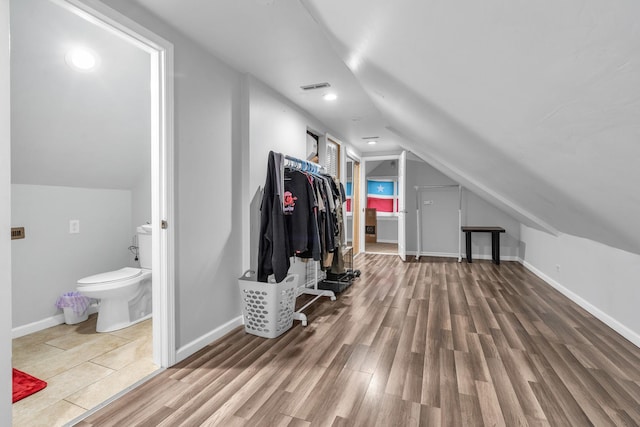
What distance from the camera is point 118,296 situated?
2.51 m

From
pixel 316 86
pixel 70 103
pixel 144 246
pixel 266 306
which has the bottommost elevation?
pixel 266 306

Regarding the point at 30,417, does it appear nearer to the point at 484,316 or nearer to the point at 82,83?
the point at 82,83

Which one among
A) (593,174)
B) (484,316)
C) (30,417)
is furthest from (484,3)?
(484,316)

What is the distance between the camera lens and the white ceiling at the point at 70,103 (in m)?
1.94

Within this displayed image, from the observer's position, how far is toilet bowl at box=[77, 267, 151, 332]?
7.91ft

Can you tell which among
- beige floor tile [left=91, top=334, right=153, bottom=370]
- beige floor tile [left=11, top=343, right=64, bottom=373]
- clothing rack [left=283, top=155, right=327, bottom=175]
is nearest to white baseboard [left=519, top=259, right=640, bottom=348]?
clothing rack [left=283, top=155, right=327, bottom=175]

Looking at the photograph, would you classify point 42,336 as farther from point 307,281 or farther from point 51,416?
point 307,281

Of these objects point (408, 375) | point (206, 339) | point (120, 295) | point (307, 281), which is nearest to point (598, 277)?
point (408, 375)

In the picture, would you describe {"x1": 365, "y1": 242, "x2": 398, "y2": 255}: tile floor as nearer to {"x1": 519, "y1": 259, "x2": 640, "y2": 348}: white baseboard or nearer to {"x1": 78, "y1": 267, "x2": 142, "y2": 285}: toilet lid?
{"x1": 519, "y1": 259, "x2": 640, "y2": 348}: white baseboard

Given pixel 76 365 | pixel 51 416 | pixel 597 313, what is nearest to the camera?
pixel 51 416

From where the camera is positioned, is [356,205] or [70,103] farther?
[356,205]

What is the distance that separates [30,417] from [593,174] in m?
2.79

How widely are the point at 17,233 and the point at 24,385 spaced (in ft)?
4.17

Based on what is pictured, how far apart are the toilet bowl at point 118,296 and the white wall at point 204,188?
0.81m
